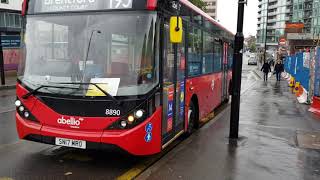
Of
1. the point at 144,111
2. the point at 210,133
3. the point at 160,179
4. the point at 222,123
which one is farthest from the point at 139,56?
the point at 222,123

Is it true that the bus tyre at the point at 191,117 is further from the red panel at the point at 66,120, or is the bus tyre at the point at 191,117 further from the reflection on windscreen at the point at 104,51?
the red panel at the point at 66,120

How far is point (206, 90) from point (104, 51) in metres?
4.82

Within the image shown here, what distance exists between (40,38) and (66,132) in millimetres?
1653

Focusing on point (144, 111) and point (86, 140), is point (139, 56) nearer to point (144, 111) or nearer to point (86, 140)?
point (144, 111)

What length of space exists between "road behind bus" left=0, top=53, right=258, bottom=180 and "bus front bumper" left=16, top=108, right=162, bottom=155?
7.5 inches

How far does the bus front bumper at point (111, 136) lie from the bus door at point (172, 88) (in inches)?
17.2

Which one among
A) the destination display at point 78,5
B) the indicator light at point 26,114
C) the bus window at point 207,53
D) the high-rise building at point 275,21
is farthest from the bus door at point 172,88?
the high-rise building at point 275,21

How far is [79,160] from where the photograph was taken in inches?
257

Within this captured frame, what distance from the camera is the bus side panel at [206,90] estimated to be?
328 inches

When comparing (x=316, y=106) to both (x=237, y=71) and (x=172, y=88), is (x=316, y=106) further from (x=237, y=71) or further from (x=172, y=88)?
(x=172, y=88)

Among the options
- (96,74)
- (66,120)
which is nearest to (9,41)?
(66,120)

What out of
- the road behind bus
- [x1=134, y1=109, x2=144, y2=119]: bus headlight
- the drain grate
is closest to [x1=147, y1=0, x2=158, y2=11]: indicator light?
[x1=134, y1=109, x2=144, y2=119]: bus headlight

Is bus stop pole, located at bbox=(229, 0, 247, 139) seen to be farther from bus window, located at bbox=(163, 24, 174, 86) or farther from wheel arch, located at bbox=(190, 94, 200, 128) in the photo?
bus window, located at bbox=(163, 24, 174, 86)

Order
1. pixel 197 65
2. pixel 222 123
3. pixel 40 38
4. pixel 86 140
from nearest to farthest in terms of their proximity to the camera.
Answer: pixel 86 140 → pixel 40 38 → pixel 197 65 → pixel 222 123
